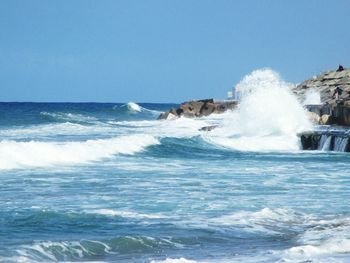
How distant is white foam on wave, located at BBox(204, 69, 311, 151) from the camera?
25.4 meters

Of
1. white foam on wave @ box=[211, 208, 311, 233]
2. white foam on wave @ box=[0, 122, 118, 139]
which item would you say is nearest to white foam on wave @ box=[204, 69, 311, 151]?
white foam on wave @ box=[0, 122, 118, 139]

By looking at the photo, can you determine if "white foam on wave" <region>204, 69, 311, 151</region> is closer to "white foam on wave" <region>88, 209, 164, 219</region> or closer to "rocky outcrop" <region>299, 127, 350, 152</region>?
"rocky outcrop" <region>299, 127, 350, 152</region>

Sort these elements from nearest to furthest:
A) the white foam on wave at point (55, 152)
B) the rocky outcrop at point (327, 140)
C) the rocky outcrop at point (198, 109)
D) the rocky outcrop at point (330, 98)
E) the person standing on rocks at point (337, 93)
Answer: the white foam on wave at point (55, 152) < the rocky outcrop at point (327, 140) < the rocky outcrop at point (330, 98) < the person standing on rocks at point (337, 93) < the rocky outcrop at point (198, 109)

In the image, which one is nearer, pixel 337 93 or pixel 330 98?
pixel 337 93

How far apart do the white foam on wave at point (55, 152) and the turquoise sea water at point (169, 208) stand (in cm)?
5

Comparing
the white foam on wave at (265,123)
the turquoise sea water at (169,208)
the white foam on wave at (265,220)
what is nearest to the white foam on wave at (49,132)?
the white foam on wave at (265,123)

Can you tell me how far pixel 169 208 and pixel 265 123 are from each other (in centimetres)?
1962

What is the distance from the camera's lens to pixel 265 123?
97.1 ft

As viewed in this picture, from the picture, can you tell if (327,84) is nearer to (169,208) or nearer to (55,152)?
(55,152)

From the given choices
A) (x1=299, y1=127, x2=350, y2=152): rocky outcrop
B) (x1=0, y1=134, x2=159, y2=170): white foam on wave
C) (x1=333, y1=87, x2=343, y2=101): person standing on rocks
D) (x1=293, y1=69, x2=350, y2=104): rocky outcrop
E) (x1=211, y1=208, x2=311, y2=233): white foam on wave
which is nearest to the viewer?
(x1=211, y1=208, x2=311, y2=233): white foam on wave

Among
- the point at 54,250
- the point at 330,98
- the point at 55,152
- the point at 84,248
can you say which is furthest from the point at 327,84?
the point at 54,250

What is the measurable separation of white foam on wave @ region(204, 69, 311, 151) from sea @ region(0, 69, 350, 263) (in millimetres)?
3756

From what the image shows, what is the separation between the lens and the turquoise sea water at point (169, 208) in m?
7.66

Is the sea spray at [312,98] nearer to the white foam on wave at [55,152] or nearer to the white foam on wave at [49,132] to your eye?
the white foam on wave at [49,132]
